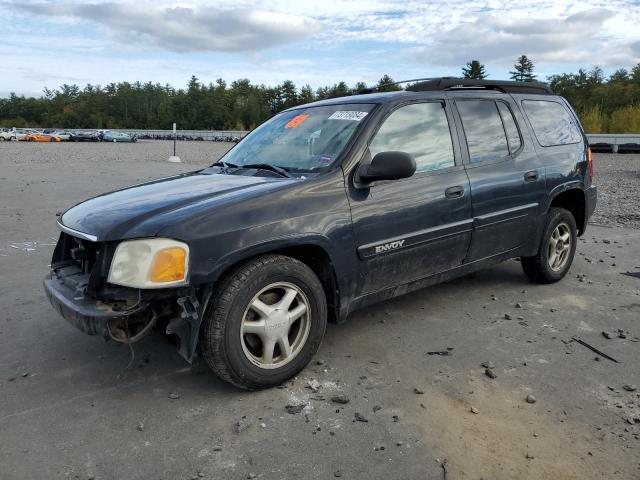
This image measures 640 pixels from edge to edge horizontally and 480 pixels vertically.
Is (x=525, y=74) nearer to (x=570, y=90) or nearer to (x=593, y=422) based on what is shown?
(x=570, y=90)

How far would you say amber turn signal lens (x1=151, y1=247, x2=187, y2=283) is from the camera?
2.89 metres

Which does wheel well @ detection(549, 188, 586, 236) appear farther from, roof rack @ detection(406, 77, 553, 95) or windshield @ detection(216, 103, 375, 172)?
windshield @ detection(216, 103, 375, 172)

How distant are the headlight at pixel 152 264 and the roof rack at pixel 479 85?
2374mm

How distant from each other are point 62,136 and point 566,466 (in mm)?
73169

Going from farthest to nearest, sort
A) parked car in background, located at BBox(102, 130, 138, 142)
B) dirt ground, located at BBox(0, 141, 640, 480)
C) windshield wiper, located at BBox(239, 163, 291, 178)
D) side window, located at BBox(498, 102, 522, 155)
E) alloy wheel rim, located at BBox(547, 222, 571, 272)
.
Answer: parked car in background, located at BBox(102, 130, 138, 142), alloy wheel rim, located at BBox(547, 222, 571, 272), side window, located at BBox(498, 102, 522, 155), windshield wiper, located at BBox(239, 163, 291, 178), dirt ground, located at BBox(0, 141, 640, 480)

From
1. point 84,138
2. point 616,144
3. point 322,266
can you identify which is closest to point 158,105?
point 84,138

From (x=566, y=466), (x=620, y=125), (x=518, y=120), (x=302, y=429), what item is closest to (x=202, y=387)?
(x=302, y=429)

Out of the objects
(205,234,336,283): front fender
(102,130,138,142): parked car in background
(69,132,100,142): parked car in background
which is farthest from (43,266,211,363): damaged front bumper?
(69,132,100,142): parked car in background

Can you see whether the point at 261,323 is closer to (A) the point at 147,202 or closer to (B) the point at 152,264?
(B) the point at 152,264

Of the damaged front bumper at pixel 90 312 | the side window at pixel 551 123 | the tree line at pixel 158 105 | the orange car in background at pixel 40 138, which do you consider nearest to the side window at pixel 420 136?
the side window at pixel 551 123

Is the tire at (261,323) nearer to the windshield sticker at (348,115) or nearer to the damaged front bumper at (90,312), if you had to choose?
the damaged front bumper at (90,312)

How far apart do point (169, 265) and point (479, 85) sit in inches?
126

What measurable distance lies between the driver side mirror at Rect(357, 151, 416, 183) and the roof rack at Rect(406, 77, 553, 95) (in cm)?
108

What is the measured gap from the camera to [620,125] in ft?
152
